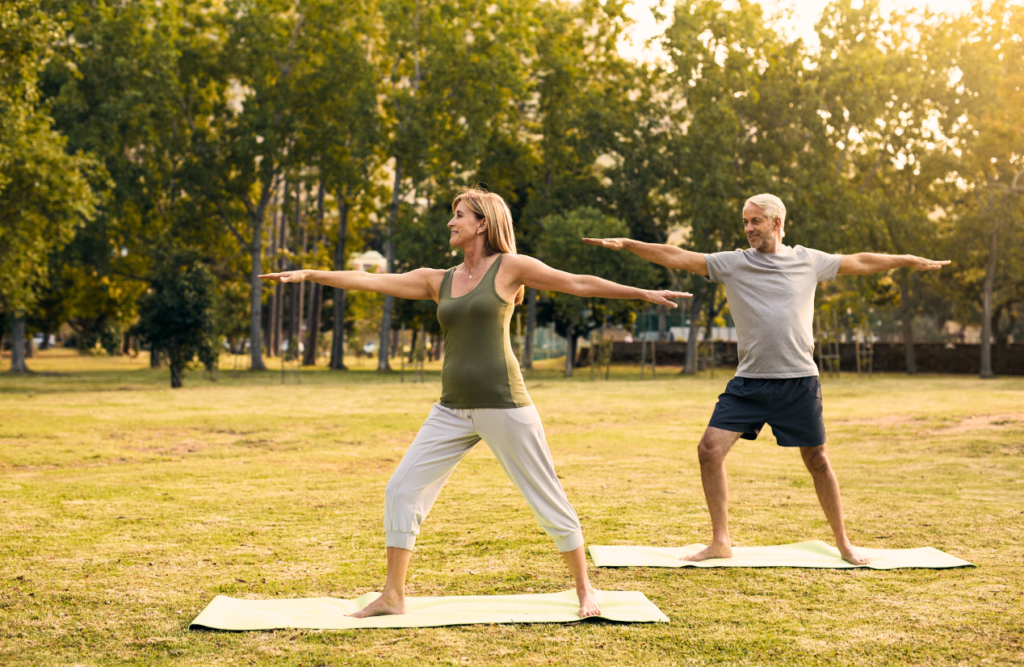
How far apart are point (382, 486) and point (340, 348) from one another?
3700cm

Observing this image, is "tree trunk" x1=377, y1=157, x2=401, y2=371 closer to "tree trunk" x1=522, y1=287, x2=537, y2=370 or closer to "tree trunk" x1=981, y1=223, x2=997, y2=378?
"tree trunk" x1=522, y1=287, x2=537, y2=370

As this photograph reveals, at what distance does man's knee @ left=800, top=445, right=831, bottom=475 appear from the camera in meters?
6.21

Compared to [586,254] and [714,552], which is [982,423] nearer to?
[714,552]

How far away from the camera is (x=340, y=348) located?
4638cm

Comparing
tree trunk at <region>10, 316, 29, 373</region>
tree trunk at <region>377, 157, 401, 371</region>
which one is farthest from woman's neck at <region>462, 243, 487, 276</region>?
tree trunk at <region>377, 157, 401, 371</region>

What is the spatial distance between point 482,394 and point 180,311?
2395 cm

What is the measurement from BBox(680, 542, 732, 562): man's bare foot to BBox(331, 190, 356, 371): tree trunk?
133 ft

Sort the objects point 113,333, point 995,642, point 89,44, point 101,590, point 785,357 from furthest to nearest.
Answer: point 113,333 → point 89,44 → point 785,357 → point 101,590 → point 995,642

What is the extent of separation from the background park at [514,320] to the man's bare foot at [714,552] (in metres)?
0.33

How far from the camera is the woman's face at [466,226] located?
4926 millimetres

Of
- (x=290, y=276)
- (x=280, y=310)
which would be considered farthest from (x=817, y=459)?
(x=280, y=310)

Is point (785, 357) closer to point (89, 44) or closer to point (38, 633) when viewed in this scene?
point (38, 633)

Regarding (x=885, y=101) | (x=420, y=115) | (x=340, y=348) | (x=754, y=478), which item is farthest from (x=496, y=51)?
(x=754, y=478)

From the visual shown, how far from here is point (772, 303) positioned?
239 inches
